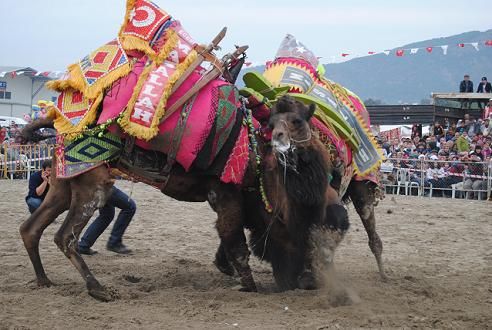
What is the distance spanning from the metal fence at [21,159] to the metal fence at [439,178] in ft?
32.7

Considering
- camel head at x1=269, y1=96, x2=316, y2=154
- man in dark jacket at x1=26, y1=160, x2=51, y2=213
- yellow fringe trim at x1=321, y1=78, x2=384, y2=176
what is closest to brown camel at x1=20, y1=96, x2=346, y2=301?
camel head at x1=269, y1=96, x2=316, y2=154

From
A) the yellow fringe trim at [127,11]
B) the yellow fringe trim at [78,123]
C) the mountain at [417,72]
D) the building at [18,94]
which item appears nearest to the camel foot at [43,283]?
the yellow fringe trim at [78,123]

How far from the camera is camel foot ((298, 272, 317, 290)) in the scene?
20.1ft

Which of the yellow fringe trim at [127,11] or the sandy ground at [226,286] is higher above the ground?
the yellow fringe trim at [127,11]

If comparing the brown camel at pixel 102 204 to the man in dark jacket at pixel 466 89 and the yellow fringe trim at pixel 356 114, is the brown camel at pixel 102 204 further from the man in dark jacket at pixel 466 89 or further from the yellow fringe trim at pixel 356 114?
the man in dark jacket at pixel 466 89

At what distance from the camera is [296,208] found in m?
5.97

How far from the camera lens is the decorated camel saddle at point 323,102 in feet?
21.1

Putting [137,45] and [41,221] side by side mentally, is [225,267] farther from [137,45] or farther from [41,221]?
[137,45]

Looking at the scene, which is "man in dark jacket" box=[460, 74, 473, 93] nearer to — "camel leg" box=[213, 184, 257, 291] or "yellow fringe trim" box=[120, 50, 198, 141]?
"camel leg" box=[213, 184, 257, 291]

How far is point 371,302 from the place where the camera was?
5.60 meters

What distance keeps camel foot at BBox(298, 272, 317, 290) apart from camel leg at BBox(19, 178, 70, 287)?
229 centimetres

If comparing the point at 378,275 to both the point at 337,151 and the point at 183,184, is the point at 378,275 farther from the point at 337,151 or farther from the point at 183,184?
the point at 183,184

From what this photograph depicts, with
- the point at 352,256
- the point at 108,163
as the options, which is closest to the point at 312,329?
the point at 108,163

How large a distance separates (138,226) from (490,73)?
476 feet
